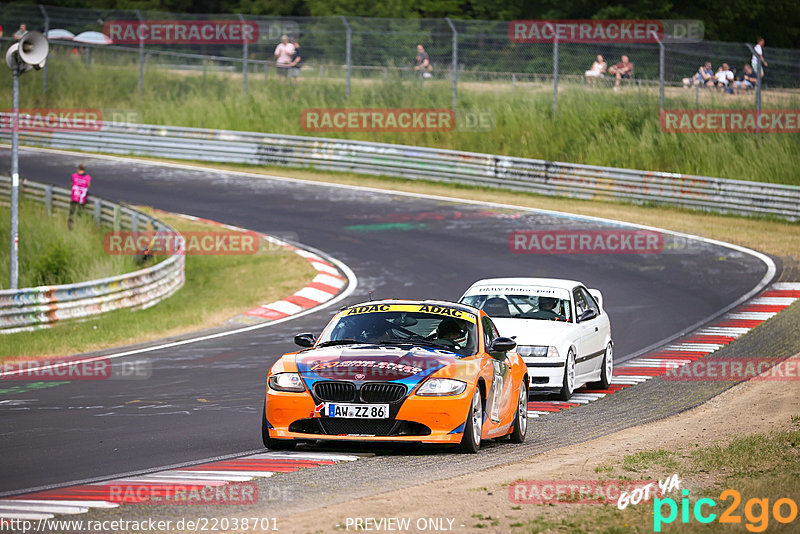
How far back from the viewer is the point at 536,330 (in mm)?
14242

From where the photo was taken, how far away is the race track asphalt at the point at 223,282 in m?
10.3

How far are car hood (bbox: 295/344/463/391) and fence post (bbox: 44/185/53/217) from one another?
70.1 ft

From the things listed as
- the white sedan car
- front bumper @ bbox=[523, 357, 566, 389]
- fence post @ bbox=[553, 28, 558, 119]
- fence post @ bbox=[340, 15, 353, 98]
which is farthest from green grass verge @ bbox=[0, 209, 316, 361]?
fence post @ bbox=[553, 28, 558, 119]

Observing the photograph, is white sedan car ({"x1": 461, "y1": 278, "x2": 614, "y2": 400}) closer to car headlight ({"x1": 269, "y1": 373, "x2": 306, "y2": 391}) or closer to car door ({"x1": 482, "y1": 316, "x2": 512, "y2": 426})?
car door ({"x1": 482, "y1": 316, "x2": 512, "y2": 426})

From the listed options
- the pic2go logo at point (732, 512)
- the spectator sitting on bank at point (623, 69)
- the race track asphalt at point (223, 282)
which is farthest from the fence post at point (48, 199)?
the pic2go logo at point (732, 512)

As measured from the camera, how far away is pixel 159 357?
1652cm

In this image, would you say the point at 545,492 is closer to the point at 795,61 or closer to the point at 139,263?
the point at 139,263

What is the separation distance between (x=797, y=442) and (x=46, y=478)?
6.06m

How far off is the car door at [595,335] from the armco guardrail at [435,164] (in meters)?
15.2

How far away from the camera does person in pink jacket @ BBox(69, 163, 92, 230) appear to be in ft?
92.5

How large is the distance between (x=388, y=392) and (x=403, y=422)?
10.4 inches

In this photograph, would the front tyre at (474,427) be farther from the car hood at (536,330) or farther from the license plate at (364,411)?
the car hood at (536,330)

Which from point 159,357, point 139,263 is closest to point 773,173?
point 139,263

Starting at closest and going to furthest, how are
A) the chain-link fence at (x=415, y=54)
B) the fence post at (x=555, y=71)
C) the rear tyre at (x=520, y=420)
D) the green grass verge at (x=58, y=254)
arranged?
the rear tyre at (x=520, y=420)
the green grass verge at (x=58, y=254)
the chain-link fence at (x=415, y=54)
the fence post at (x=555, y=71)
